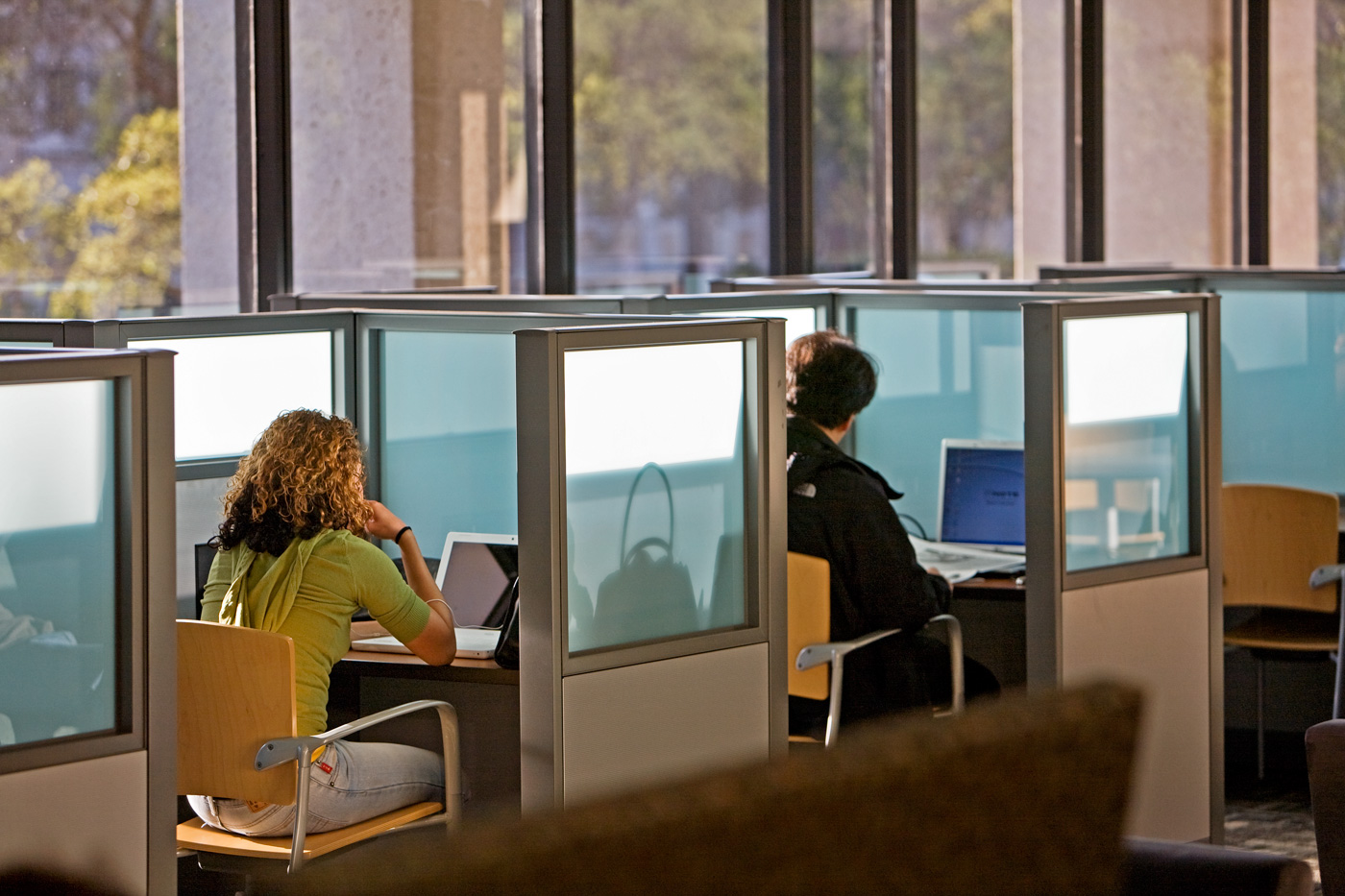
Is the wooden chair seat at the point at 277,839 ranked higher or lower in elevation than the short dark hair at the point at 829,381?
lower

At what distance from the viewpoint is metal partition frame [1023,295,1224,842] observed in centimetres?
329

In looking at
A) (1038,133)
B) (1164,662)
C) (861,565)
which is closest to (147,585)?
(861,565)

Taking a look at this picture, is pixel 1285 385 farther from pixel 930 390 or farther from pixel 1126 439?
pixel 1126 439

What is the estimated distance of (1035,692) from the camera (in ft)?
1.27

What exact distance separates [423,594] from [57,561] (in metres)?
1.09

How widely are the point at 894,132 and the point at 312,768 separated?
15.4 ft

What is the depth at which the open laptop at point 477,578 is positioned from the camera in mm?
3373

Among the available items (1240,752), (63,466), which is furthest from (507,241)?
(63,466)

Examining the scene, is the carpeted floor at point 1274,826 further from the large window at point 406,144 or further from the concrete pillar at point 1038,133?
the concrete pillar at point 1038,133

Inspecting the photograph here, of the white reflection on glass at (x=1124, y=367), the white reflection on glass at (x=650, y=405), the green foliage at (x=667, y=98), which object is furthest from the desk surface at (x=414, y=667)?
the green foliage at (x=667, y=98)

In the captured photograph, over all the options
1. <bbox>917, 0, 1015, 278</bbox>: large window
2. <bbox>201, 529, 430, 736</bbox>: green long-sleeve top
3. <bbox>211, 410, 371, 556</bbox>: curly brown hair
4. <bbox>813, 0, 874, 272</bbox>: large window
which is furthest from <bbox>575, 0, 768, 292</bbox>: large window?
<bbox>201, 529, 430, 736</bbox>: green long-sleeve top

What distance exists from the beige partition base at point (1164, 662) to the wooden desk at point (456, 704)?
116 centimetres

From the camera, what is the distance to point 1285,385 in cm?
460

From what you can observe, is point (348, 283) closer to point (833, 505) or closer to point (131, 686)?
point (833, 505)
